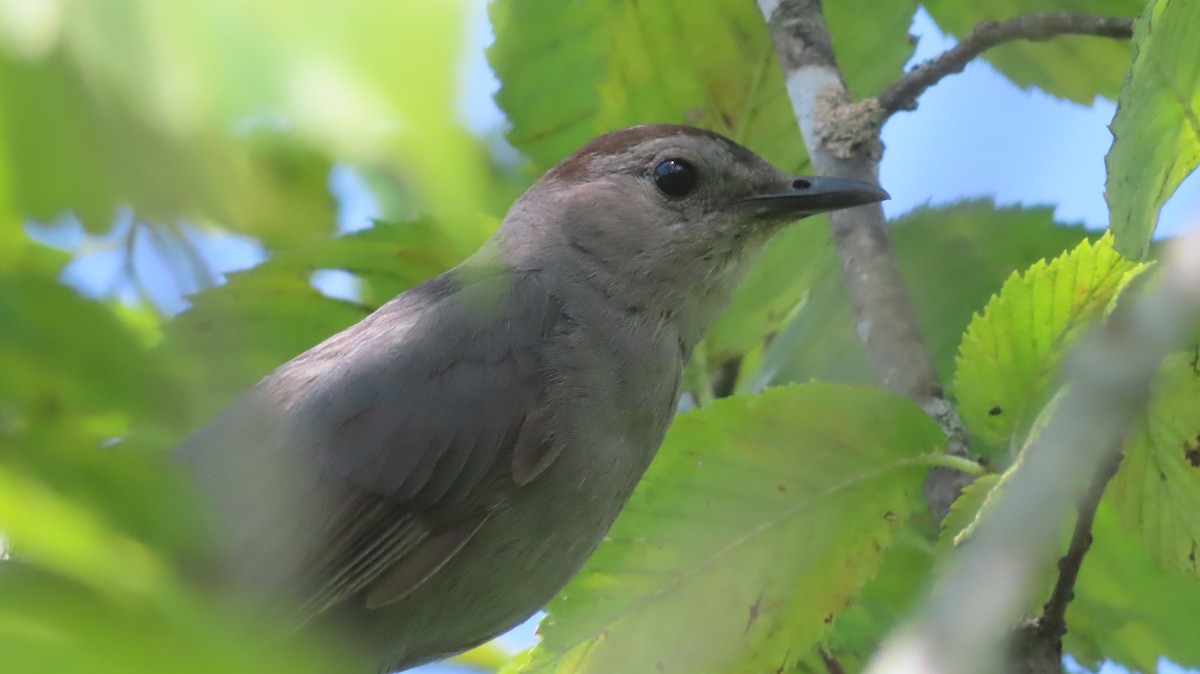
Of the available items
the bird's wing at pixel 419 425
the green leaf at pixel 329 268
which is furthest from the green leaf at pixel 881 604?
the green leaf at pixel 329 268

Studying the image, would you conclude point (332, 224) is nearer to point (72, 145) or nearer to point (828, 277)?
Answer: point (72, 145)

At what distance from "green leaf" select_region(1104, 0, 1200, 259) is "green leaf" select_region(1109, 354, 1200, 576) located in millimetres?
368

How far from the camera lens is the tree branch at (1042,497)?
657 mm

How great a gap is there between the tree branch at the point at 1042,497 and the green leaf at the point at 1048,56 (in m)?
2.38

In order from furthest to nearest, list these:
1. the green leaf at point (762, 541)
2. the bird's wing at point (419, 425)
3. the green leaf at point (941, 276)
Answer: the green leaf at point (941, 276) < the bird's wing at point (419, 425) < the green leaf at point (762, 541)

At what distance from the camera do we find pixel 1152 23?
6.07 ft

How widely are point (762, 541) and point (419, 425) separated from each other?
0.85 meters

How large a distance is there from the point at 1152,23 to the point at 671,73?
4.77 ft

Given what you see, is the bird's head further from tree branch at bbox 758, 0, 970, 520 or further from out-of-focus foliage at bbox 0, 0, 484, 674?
out-of-focus foliage at bbox 0, 0, 484, 674

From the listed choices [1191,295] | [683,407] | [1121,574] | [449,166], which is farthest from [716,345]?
[449,166]

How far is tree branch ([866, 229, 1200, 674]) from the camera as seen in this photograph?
0.66 metres

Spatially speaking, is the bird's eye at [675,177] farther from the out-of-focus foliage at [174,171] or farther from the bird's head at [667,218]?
the out-of-focus foliage at [174,171]

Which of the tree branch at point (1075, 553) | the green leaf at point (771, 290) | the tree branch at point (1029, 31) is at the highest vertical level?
the green leaf at point (771, 290)

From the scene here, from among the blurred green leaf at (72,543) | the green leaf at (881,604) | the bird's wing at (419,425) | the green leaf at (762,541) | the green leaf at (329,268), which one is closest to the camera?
the blurred green leaf at (72,543)
